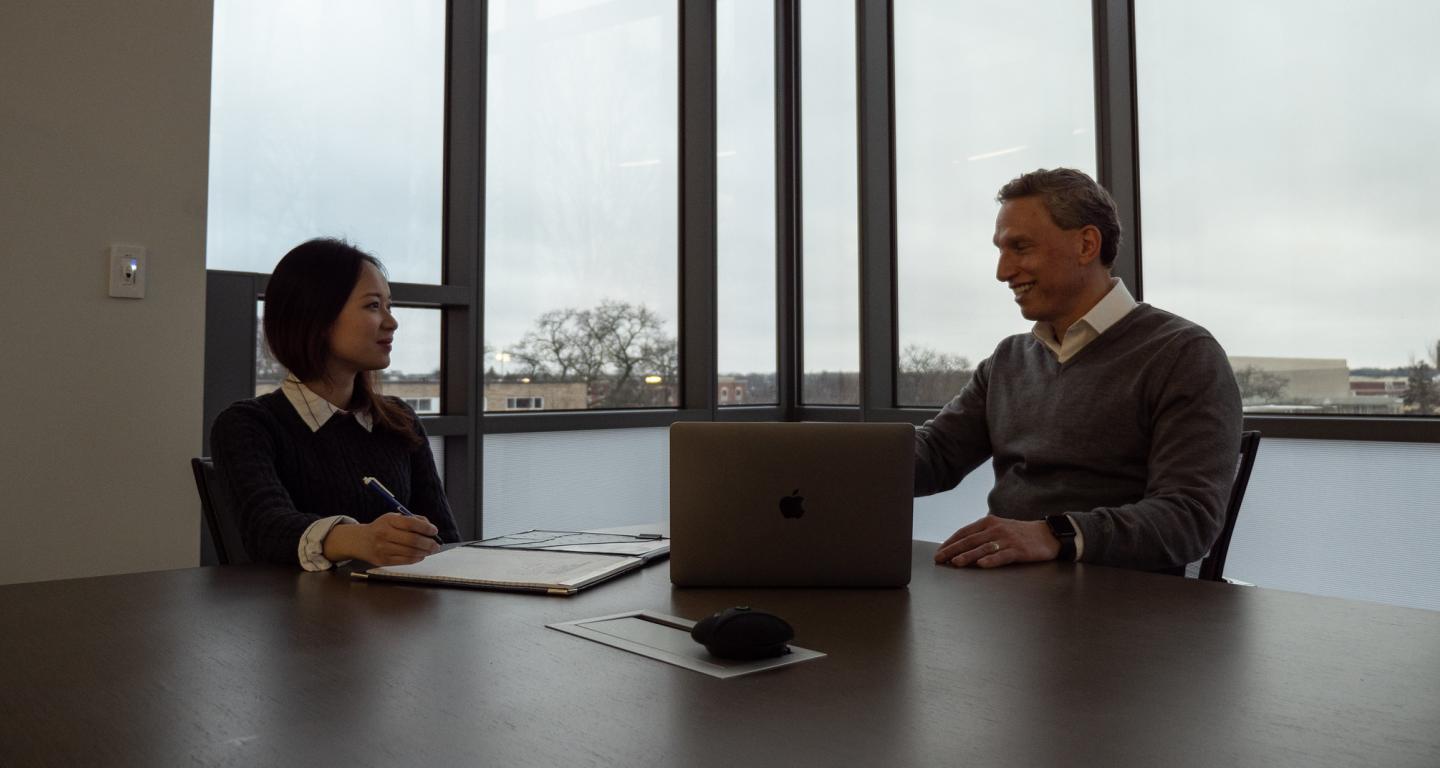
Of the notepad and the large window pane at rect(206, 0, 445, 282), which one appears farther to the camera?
the large window pane at rect(206, 0, 445, 282)

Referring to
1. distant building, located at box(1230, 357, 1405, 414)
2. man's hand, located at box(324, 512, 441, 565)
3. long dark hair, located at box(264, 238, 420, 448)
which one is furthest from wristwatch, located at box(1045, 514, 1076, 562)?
distant building, located at box(1230, 357, 1405, 414)

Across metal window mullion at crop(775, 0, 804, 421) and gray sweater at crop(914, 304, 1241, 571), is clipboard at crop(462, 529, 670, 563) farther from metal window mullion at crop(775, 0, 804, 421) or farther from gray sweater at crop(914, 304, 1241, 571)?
metal window mullion at crop(775, 0, 804, 421)

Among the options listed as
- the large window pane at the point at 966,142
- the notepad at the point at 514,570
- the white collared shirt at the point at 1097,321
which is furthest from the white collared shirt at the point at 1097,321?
the large window pane at the point at 966,142

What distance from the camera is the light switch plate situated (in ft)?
8.28

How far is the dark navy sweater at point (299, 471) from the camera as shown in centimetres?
161

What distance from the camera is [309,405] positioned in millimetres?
1927

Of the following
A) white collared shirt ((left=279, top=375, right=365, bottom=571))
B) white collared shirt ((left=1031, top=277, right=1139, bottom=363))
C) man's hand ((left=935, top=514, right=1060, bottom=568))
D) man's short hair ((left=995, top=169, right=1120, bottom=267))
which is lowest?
man's hand ((left=935, top=514, right=1060, bottom=568))

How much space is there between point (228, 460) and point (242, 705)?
99 centimetres

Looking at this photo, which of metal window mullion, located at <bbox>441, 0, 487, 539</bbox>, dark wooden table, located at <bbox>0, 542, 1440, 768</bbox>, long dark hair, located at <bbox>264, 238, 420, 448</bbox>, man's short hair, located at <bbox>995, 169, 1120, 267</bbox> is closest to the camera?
dark wooden table, located at <bbox>0, 542, 1440, 768</bbox>

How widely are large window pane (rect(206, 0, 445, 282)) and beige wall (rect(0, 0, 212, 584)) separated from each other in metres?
0.22

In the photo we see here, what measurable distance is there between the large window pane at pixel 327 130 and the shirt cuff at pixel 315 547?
5.21 feet

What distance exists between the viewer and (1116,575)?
4.74 feet

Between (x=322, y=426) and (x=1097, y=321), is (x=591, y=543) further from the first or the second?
(x=1097, y=321)

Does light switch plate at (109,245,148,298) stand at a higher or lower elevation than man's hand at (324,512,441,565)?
higher
